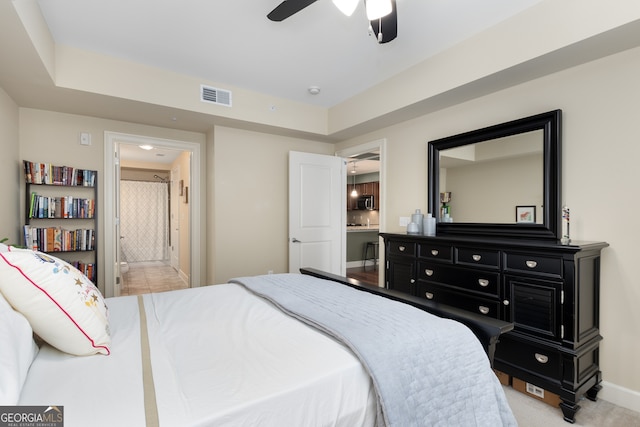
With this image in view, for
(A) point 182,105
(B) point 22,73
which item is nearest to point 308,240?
(A) point 182,105

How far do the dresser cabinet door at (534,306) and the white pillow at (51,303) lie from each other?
7.69ft

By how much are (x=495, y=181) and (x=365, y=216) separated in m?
7.03

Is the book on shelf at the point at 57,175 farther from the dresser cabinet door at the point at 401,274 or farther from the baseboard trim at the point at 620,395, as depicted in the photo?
the baseboard trim at the point at 620,395

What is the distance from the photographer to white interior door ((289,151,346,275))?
4.20 m

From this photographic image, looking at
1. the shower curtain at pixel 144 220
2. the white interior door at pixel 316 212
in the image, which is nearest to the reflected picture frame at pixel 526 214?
the white interior door at pixel 316 212

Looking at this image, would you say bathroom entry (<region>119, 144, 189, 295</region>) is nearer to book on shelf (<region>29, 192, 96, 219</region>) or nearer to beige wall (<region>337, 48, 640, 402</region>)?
book on shelf (<region>29, 192, 96, 219</region>)

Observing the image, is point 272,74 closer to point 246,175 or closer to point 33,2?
point 246,175

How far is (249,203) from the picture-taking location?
13.4ft

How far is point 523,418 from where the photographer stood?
196 centimetres

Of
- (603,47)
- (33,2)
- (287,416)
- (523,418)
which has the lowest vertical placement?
(523,418)

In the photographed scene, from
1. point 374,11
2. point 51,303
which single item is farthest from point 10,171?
point 374,11

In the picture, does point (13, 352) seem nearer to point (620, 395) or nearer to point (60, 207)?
point (60, 207)

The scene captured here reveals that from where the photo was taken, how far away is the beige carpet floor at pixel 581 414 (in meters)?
1.90

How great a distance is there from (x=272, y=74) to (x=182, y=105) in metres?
0.97
